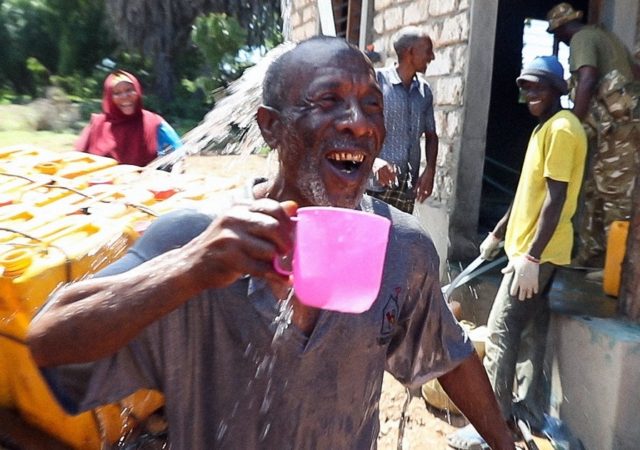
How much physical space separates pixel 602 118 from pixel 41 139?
1424 centimetres

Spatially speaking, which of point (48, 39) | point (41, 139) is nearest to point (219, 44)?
point (41, 139)

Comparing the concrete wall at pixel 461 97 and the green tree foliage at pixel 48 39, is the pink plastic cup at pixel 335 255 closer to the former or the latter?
the concrete wall at pixel 461 97

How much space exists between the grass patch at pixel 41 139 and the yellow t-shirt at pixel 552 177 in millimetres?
12567

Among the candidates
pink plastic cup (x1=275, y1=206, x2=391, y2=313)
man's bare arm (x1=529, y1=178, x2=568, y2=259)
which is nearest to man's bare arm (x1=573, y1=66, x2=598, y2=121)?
man's bare arm (x1=529, y1=178, x2=568, y2=259)

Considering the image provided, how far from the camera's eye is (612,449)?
3271mm

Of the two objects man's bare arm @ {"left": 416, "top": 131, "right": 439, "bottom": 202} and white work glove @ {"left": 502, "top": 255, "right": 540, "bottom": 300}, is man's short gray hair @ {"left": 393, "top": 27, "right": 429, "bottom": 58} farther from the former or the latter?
white work glove @ {"left": 502, "top": 255, "right": 540, "bottom": 300}

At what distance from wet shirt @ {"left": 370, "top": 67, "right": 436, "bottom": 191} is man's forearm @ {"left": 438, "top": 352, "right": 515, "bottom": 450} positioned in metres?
3.28

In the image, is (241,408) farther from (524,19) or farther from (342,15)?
(524,19)

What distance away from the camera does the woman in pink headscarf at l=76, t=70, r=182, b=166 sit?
15.3 ft

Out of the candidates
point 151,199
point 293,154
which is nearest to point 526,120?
point 151,199

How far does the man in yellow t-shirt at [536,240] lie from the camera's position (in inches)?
134

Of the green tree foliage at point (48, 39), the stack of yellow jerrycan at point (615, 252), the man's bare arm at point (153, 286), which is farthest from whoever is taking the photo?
the green tree foliage at point (48, 39)

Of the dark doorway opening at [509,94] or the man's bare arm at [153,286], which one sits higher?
the dark doorway opening at [509,94]

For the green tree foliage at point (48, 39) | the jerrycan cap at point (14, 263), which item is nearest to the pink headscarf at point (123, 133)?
the jerrycan cap at point (14, 263)
